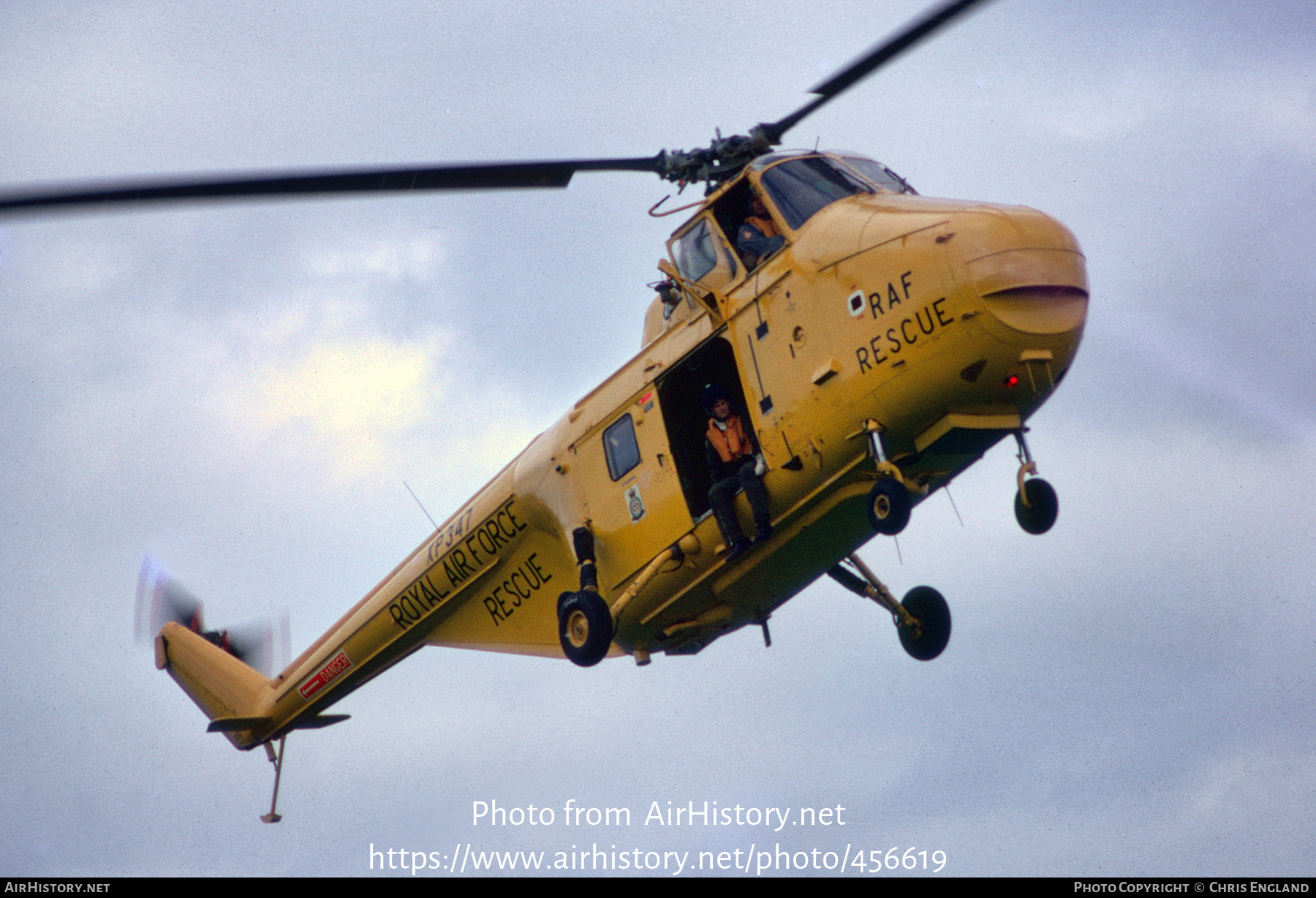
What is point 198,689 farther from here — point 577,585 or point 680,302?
point 680,302

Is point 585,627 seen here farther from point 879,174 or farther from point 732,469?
point 879,174

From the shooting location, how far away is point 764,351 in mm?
14531

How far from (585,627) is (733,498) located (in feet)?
7.61

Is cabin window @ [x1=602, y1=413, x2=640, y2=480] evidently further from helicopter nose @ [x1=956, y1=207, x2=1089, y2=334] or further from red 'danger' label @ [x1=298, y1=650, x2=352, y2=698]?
red 'danger' label @ [x1=298, y1=650, x2=352, y2=698]

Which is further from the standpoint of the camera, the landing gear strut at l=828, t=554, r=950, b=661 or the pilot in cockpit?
the landing gear strut at l=828, t=554, r=950, b=661

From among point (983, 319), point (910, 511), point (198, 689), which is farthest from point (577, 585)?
point (198, 689)

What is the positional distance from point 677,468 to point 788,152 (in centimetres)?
336

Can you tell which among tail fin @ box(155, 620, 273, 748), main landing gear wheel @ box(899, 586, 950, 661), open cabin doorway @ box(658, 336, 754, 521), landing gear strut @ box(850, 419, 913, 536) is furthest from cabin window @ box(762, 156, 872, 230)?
tail fin @ box(155, 620, 273, 748)

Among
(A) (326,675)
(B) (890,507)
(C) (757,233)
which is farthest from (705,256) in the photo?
(A) (326,675)

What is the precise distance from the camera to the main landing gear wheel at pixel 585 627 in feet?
51.6

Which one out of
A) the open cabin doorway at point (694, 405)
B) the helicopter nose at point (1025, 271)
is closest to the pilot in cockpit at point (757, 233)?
the open cabin doorway at point (694, 405)

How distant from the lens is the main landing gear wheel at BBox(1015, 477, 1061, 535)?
1344 cm

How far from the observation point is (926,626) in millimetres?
16203

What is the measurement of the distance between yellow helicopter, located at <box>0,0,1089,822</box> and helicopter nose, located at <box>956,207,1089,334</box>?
0.06 ft
